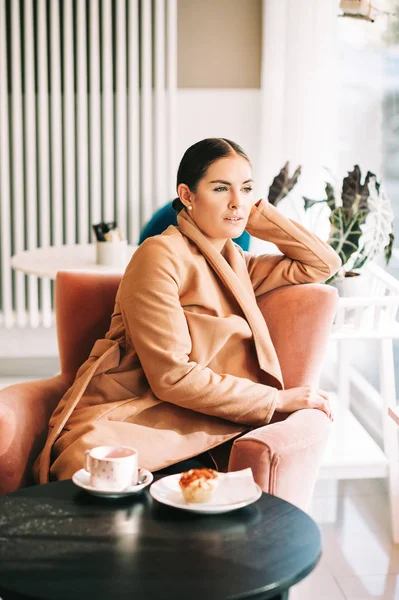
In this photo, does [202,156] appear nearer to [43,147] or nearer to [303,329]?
[303,329]

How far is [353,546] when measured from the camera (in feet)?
8.91

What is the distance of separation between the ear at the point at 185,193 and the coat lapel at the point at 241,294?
0.12 feet

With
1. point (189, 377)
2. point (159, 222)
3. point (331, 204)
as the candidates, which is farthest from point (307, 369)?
point (159, 222)

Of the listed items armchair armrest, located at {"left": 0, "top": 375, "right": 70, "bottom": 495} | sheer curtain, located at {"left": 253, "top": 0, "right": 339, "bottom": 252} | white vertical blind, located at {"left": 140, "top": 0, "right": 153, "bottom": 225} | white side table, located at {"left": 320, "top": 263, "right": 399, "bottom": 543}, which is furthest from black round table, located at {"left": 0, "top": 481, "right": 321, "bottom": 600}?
white vertical blind, located at {"left": 140, "top": 0, "right": 153, "bottom": 225}

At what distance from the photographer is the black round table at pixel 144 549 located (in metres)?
1.30

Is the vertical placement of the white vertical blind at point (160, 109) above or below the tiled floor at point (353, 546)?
above

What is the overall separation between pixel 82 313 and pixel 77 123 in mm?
2414

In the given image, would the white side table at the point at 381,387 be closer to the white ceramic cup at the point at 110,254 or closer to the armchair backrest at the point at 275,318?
the armchair backrest at the point at 275,318

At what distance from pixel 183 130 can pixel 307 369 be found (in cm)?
269

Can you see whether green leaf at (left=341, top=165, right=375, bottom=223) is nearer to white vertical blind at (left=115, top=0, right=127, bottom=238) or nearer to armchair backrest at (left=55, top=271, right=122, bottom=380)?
armchair backrest at (left=55, top=271, right=122, bottom=380)

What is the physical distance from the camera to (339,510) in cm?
302

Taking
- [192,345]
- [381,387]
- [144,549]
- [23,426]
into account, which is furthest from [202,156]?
[381,387]

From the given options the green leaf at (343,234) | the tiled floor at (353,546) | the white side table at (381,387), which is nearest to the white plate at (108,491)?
the tiled floor at (353,546)

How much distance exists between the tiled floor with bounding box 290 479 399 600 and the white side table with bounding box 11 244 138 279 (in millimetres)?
1168
